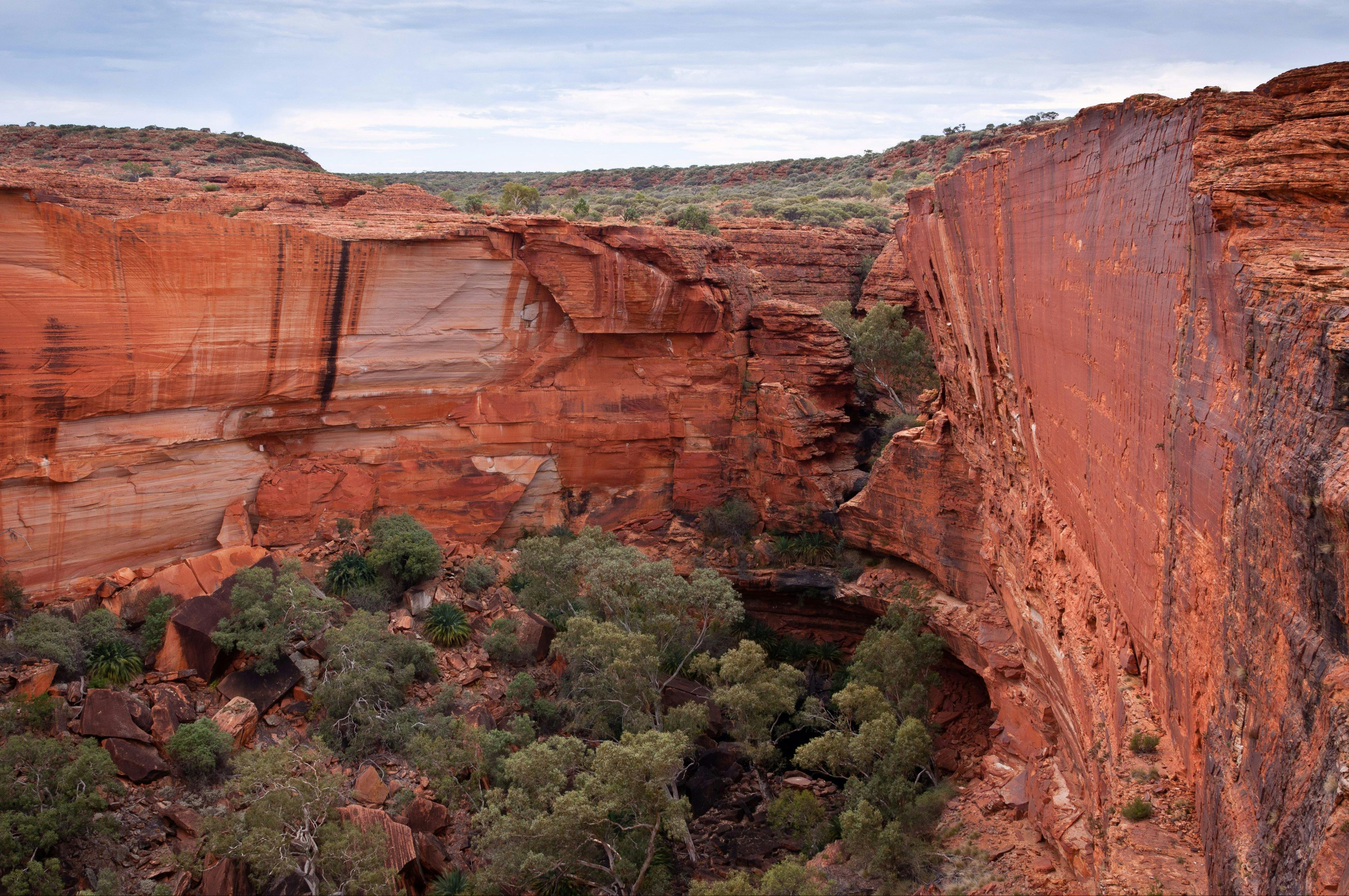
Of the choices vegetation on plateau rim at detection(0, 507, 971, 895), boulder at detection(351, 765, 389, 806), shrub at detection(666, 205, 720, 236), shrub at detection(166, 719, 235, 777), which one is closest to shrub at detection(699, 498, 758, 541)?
vegetation on plateau rim at detection(0, 507, 971, 895)

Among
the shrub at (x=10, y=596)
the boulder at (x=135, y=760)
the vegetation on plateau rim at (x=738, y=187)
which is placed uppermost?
the vegetation on plateau rim at (x=738, y=187)

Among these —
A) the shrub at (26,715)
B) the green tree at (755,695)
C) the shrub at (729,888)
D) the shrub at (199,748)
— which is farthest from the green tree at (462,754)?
the shrub at (26,715)

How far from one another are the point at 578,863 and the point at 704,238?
15.7 metres

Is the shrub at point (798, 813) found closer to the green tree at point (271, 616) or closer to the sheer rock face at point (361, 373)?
the sheer rock face at point (361, 373)

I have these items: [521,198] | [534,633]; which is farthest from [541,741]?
[521,198]

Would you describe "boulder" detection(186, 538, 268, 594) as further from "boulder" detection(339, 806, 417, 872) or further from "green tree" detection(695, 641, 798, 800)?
"green tree" detection(695, 641, 798, 800)

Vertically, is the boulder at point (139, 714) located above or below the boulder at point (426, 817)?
above

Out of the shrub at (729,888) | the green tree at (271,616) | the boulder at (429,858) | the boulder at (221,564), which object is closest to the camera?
the shrub at (729,888)

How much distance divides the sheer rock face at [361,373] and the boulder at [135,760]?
4939 millimetres

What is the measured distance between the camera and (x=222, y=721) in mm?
15773

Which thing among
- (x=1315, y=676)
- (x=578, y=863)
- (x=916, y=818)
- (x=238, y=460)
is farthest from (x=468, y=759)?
(x=1315, y=676)

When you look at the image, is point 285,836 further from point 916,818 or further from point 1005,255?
point 1005,255

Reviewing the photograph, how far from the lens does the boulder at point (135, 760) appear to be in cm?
1452

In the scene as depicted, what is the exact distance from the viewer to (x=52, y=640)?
1595 cm
